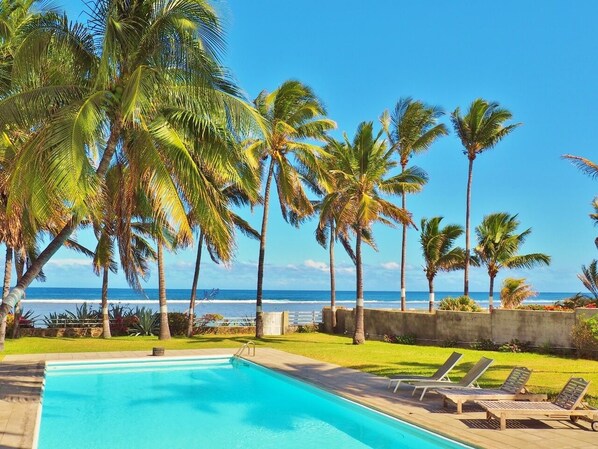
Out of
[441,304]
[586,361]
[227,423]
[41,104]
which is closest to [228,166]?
[41,104]

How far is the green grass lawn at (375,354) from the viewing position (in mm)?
13164

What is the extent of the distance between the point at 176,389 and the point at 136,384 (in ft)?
3.81

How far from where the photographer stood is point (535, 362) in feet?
50.6

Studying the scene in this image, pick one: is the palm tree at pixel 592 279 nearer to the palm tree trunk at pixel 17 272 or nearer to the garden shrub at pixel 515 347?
the garden shrub at pixel 515 347

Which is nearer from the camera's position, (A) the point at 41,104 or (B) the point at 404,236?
(A) the point at 41,104

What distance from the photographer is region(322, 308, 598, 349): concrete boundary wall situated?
675 inches

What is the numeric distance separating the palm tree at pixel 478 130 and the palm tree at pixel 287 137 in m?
7.01

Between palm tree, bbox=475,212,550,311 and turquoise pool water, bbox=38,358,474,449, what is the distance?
58.1 feet

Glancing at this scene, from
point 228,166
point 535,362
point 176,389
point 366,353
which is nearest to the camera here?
point 228,166

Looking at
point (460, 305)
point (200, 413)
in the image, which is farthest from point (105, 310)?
point (460, 305)

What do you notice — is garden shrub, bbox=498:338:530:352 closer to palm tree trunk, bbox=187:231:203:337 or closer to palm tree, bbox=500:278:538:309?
palm tree, bbox=500:278:538:309

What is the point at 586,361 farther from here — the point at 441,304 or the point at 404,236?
the point at 404,236

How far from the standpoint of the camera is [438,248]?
2855cm

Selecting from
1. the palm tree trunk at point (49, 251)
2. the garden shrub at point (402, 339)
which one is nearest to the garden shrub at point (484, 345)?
the garden shrub at point (402, 339)
